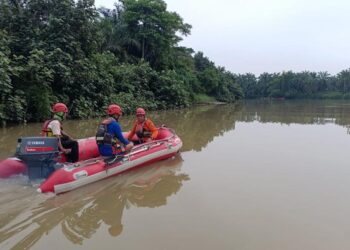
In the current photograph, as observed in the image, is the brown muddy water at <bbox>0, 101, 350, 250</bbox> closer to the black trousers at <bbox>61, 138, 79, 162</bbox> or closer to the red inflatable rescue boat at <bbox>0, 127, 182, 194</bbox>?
→ the red inflatable rescue boat at <bbox>0, 127, 182, 194</bbox>

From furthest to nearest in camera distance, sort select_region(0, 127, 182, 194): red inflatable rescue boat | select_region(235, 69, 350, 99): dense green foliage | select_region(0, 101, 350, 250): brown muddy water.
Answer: select_region(235, 69, 350, 99): dense green foliage
select_region(0, 127, 182, 194): red inflatable rescue boat
select_region(0, 101, 350, 250): brown muddy water

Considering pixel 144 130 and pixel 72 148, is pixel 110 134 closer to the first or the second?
pixel 72 148

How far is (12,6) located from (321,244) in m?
14.9

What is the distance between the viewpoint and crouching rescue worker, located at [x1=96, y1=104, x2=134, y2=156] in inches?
223

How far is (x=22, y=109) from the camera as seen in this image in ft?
40.0

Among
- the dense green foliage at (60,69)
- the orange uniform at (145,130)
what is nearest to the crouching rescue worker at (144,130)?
the orange uniform at (145,130)

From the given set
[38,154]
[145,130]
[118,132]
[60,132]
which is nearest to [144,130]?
[145,130]

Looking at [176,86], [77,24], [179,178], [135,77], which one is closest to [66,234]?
[179,178]

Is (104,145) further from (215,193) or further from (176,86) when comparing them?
(176,86)

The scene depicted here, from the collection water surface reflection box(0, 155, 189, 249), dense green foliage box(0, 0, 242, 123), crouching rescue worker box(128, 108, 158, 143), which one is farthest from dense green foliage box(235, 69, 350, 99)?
water surface reflection box(0, 155, 189, 249)

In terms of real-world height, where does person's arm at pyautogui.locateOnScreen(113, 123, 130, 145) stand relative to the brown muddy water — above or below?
above

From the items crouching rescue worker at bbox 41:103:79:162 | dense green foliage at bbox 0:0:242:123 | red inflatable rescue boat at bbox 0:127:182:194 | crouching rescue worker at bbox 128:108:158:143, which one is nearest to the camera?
red inflatable rescue boat at bbox 0:127:182:194

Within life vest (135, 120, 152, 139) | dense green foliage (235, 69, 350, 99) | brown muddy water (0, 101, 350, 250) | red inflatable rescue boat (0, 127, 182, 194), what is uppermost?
dense green foliage (235, 69, 350, 99)

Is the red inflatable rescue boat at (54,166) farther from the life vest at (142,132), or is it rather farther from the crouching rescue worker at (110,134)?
the life vest at (142,132)
